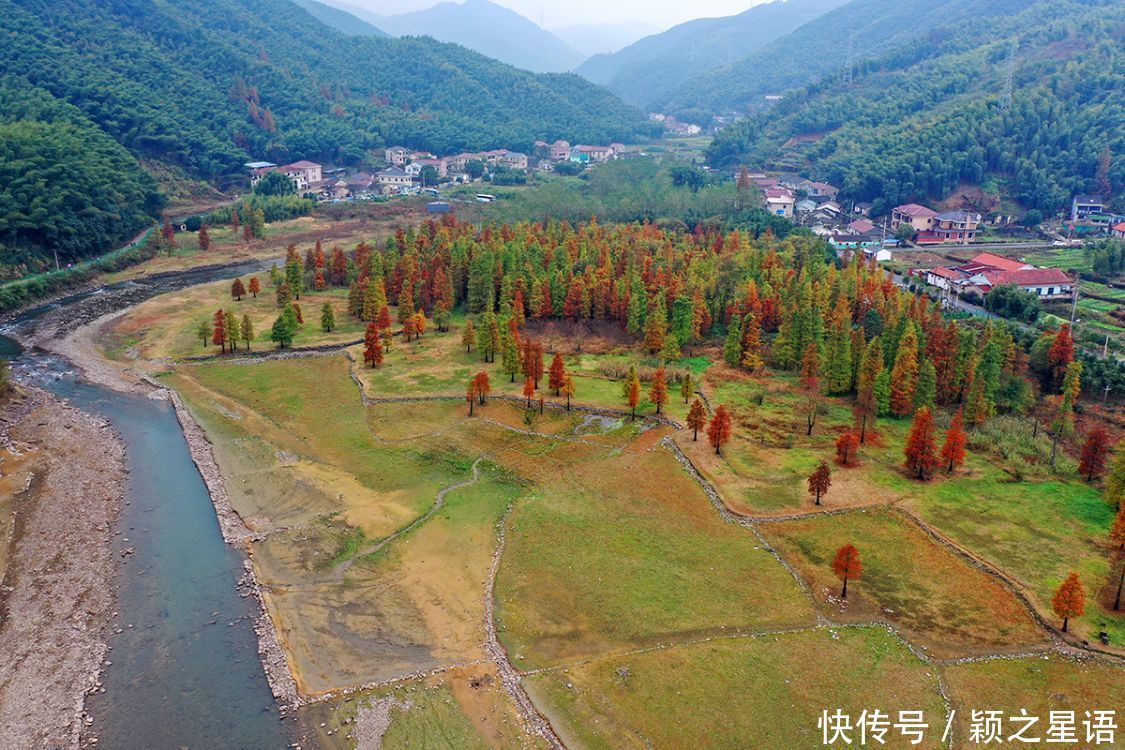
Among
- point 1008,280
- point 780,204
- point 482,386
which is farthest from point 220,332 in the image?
point 780,204

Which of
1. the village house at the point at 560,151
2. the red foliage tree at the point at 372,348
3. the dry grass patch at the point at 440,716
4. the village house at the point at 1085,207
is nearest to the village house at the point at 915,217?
the village house at the point at 1085,207

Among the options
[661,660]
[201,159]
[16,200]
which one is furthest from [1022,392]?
[201,159]

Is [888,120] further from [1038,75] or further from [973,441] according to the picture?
[973,441]

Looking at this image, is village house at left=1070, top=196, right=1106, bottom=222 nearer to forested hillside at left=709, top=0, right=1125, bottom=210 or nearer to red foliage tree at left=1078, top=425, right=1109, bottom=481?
forested hillside at left=709, top=0, right=1125, bottom=210

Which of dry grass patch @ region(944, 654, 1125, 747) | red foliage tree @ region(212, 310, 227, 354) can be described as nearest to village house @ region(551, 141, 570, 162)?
red foliage tree @ region(212, 310, 227, 354)

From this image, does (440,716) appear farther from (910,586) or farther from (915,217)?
(915,217)
